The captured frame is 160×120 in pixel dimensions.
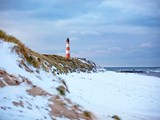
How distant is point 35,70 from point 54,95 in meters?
1.67

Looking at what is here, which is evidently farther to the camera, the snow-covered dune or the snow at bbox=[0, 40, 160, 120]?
the snow-covered dune

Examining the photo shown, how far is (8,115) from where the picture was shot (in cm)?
612

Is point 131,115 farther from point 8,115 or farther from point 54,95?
point 8,115

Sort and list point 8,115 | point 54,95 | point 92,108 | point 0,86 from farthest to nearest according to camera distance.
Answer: point 92,108 < point 54,95 < point 0,86 < point 8,115

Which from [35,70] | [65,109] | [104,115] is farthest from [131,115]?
[35,70]

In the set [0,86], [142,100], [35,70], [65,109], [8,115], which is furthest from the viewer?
[142,100]

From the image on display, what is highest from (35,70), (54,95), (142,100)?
(35,70)

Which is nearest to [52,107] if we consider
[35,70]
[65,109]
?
[65,109]

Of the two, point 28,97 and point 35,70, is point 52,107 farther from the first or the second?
point 35,70

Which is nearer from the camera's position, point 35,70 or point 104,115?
point 104,115

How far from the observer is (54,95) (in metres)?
8.85

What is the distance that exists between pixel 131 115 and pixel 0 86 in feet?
16.4

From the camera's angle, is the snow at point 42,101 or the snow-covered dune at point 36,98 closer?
the snow at point 42,101

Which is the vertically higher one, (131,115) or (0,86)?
(0,86)
